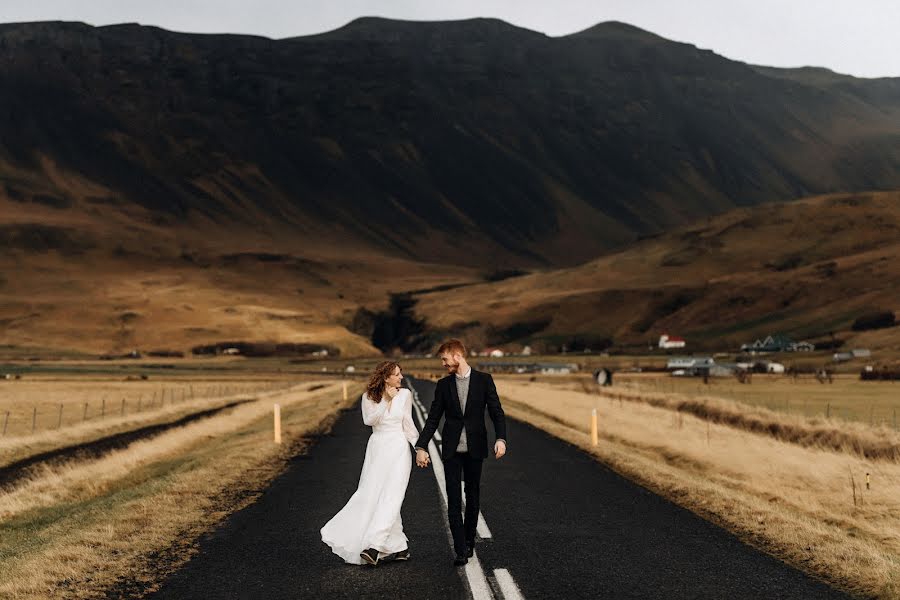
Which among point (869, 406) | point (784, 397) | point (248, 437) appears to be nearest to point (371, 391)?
point (248, 437)

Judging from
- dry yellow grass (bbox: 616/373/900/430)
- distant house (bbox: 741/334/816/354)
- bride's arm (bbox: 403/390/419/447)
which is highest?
distant house (bbox: 741/334/816/354)

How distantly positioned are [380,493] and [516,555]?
1913mm

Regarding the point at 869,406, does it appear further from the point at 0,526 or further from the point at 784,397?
the point at 0,526

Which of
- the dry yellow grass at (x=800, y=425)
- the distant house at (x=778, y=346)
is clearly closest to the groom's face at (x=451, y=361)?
the dry yellow grass at (x=800, y=425)

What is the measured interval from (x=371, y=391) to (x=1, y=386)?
78.4m

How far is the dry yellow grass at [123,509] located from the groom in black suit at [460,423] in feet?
11.0

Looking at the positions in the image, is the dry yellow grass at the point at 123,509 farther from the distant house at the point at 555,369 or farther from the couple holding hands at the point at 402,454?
the distant house at the point at 555,369

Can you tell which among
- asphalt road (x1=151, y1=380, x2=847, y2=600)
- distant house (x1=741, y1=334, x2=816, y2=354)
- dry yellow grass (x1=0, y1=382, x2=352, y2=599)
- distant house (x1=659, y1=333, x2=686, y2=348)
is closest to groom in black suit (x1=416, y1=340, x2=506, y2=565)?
asphalt road (x1=151, y1=380, x2=847, y2=600)

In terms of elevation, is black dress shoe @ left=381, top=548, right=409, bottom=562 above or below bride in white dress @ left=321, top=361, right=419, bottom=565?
below

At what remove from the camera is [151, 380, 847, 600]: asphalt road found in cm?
1023

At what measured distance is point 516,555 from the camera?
39.5 ft

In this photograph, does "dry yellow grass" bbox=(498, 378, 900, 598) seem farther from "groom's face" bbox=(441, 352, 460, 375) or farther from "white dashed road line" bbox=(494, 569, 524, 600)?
"groom's face" bbox=(441, 352, 460, 375)

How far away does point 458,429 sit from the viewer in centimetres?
1123

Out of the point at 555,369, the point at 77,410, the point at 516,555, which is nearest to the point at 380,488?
the point at 516,555
